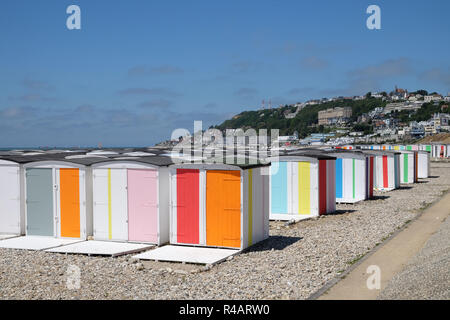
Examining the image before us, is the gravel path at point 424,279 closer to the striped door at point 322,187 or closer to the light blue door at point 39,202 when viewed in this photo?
the striped door at point 322,187

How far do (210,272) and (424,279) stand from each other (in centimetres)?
398

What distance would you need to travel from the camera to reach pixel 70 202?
1266 centimetres

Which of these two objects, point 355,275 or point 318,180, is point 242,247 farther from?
point 318,180

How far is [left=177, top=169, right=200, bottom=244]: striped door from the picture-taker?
11.4 m

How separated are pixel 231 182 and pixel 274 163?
226 inches

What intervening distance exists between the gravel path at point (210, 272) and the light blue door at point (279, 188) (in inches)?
123

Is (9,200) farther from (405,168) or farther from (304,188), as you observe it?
(405,168)

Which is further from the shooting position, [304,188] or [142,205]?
[304,188]

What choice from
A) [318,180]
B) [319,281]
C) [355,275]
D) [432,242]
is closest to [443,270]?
[355,275]

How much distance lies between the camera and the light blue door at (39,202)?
12898mm

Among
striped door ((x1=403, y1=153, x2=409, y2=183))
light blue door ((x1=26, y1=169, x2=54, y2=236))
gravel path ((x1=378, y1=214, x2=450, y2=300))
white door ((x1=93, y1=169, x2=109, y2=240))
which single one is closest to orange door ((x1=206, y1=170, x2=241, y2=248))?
white door ((x1=93, y1=169, x2=109, y2=240))

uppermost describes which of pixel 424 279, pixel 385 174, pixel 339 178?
pixel 339 178

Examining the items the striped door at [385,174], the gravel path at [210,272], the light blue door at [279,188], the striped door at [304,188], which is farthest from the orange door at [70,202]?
the striped door at [385,174]

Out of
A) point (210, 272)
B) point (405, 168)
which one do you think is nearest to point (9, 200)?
point (210, 272)
